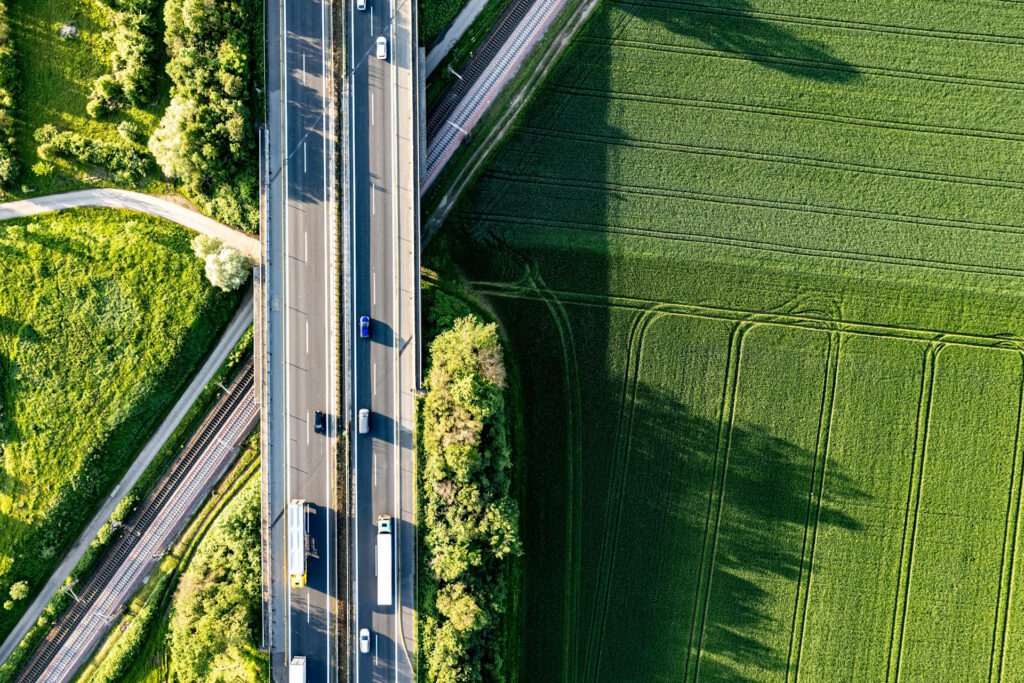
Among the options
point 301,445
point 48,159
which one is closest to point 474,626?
point 301,445

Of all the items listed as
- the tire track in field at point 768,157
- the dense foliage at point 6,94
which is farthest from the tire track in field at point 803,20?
the dense foliage at point 6,94

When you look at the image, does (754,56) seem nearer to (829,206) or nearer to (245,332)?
(829,206)

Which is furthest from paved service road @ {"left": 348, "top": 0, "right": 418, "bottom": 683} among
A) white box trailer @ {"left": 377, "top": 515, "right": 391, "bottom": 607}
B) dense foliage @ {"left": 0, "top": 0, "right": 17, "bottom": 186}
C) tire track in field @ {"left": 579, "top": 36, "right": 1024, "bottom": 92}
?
dense foliage @ {"left": 0, "top": 0, "right": 17, "bottom": 186}

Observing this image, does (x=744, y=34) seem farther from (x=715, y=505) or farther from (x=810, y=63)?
(x=715, y=505)

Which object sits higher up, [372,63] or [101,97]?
[372,63]

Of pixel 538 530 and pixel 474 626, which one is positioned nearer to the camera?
pixel 474 626

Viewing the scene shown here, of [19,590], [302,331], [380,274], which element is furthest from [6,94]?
[19,590]

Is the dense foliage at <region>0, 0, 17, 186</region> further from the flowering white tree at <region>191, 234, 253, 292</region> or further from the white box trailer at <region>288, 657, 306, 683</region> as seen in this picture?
the white box trailer at <region>288, 657, 306, 683</region>
